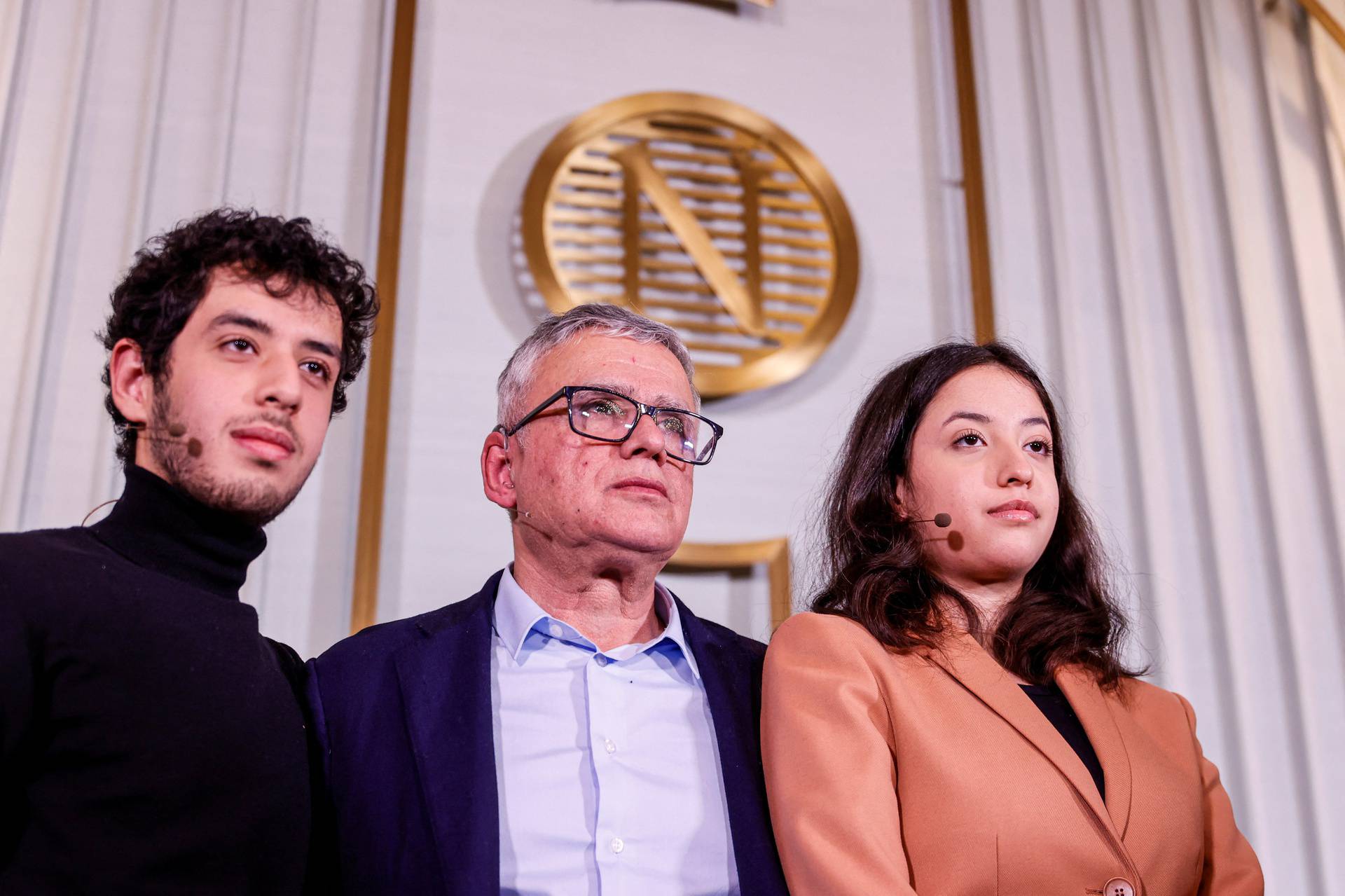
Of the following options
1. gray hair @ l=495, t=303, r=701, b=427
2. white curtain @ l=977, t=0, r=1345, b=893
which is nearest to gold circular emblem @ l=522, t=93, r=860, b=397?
white curtain @ l=977, t=0, r=1345, b=893

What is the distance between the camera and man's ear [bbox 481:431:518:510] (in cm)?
189

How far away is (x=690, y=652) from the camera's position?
1.75 m

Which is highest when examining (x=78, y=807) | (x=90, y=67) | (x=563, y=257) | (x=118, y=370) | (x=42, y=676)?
(x=90, y=67)

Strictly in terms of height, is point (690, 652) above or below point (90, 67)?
below

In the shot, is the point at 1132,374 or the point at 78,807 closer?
the point at 78,807

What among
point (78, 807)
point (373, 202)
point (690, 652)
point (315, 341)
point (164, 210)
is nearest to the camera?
point (78, 807)

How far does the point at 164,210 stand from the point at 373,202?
40cm

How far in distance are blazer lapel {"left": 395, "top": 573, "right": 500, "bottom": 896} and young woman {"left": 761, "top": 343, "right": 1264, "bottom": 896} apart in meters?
0.35

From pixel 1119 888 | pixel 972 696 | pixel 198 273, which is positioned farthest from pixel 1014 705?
pixel 198 273

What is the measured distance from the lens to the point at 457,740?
1518 millimetres

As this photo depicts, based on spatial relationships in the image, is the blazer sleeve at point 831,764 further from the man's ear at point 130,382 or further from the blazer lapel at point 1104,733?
the man's ear at point 130,382

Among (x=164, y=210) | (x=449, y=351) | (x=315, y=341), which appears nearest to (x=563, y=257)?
(x=449, y=351)

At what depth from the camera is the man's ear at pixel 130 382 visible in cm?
142

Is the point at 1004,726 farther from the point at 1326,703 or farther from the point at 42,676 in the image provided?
the point at 1326,703
